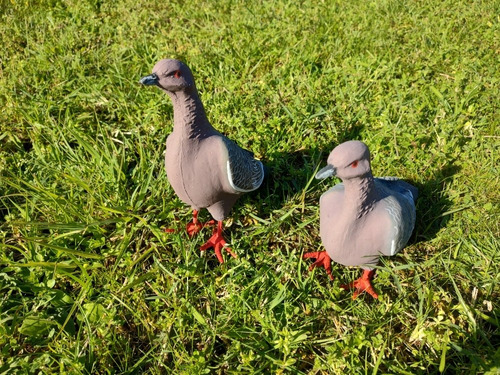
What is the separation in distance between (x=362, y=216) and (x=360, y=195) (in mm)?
168

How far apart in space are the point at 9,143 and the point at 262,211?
2412mm

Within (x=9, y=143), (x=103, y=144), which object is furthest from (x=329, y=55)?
(x=9, y=143)

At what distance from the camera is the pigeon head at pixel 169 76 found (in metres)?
2.22

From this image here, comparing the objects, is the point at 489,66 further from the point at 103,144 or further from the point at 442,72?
the point at 103,144

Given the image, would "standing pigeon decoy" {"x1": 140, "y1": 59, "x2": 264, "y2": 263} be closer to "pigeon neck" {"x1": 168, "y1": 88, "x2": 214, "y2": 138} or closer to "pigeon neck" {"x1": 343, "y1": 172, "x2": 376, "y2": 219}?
"pigeon neck" {"x1": 168, "y1": 88, "x2": 214, "y2": 138}

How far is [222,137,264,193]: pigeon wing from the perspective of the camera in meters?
2.52

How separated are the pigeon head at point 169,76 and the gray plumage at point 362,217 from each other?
93 cm

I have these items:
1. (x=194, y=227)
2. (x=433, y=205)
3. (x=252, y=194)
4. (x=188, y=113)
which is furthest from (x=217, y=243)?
(x=433, y=205)

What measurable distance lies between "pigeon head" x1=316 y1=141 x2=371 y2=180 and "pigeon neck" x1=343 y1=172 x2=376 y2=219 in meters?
0.06

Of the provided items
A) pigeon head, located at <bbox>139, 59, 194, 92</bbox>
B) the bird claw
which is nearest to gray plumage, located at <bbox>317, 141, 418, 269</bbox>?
the bird claw

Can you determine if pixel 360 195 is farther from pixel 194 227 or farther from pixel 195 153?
pixel 194 227

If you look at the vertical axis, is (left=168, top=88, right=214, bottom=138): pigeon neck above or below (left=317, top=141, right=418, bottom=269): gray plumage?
above

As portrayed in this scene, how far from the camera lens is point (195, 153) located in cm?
247

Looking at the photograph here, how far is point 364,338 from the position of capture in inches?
94.7
